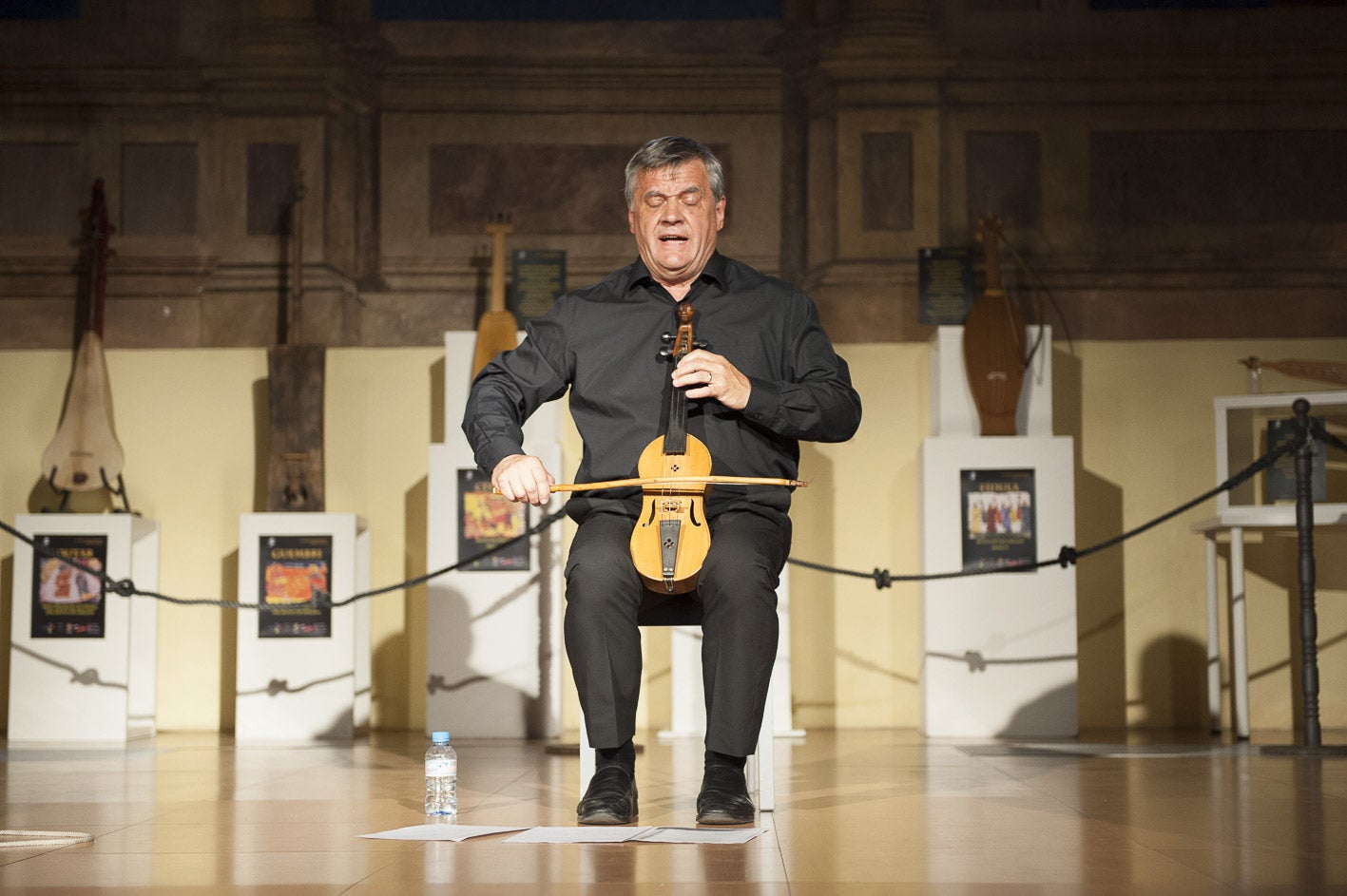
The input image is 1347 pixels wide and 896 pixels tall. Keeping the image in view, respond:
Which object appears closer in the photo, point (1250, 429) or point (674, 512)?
point (674, 512)

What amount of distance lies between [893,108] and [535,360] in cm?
356

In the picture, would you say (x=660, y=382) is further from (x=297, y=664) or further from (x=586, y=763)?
(x=297, y=664)

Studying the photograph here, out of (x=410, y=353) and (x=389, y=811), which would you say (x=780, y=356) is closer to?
(x=389, y=811)

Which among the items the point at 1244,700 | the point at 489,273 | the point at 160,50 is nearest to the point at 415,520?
the point at 489,273

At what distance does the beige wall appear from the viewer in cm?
551

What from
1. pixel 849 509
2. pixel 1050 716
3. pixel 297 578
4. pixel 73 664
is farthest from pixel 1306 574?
pixel 73 664

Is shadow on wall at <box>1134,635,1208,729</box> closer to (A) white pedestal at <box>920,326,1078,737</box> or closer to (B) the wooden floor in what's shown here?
(A) white pedestal at <box>920,326,1078,737</box>

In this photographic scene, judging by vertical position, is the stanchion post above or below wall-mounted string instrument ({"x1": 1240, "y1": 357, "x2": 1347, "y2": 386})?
below

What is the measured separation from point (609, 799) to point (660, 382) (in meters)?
0.75

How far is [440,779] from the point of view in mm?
2707

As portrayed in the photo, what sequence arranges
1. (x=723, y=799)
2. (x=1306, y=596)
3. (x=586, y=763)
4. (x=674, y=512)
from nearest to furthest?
(x=723, y=799)
(x=674, y=512)
(x=586, y=763)
(x=1306, y=596)

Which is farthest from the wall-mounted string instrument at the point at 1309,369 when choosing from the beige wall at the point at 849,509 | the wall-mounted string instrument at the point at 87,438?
the wall-mounted string instrument at the point at 87,438

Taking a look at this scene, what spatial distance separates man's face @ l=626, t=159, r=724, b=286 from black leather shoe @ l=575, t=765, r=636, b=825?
3.07 ft

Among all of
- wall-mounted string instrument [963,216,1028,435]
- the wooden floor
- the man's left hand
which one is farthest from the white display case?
the man's left hand
